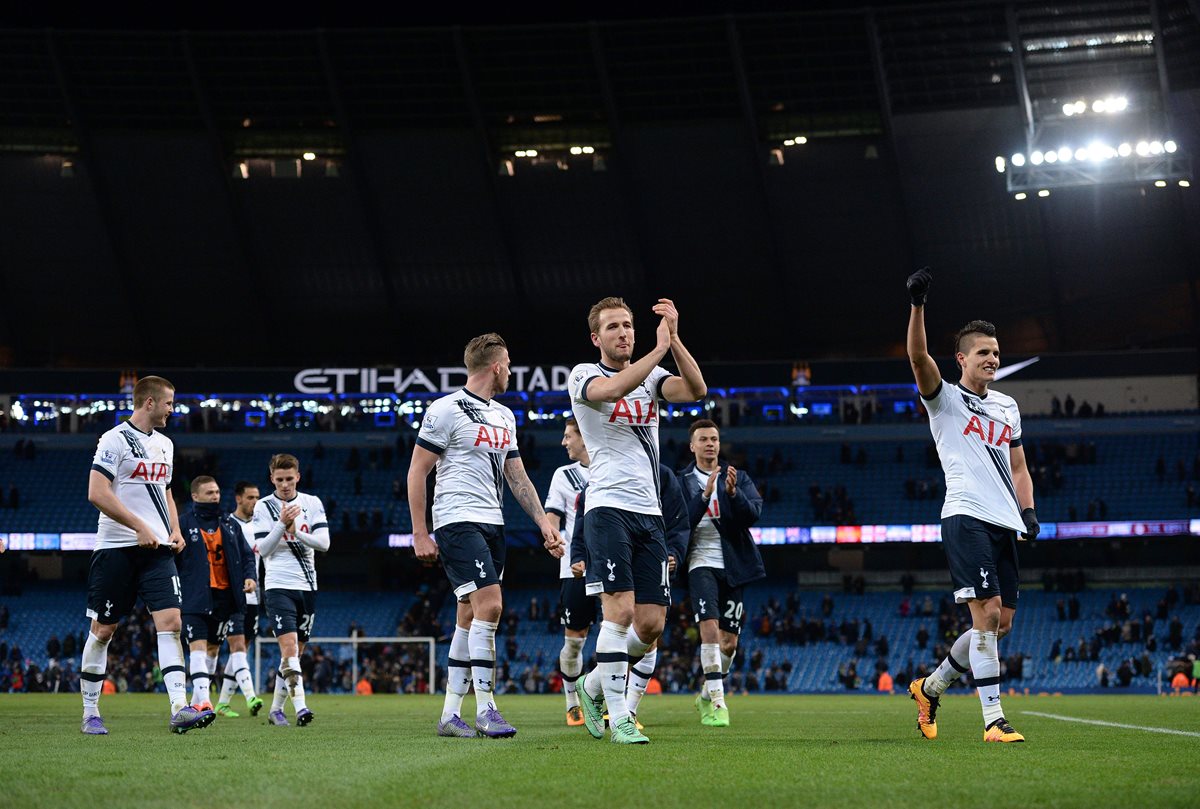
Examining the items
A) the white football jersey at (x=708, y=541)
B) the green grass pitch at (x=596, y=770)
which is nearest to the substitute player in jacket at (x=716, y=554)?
the white football jersey at (x=708, y=541)

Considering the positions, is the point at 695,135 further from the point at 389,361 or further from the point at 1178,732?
the point at 1178,732

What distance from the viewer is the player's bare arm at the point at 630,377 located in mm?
7449

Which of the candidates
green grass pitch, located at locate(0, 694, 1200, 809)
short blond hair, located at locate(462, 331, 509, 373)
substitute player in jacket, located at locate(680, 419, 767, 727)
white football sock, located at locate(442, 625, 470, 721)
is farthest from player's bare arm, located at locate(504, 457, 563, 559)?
substitute player in jacket, located at locate(680, 419, 767, 727)

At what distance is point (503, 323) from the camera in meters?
49.6

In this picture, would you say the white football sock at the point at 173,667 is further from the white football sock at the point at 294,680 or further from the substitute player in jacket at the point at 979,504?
the substitute player in jacket at the point at 979,504

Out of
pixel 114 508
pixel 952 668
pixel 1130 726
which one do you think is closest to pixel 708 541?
pixel 952 668

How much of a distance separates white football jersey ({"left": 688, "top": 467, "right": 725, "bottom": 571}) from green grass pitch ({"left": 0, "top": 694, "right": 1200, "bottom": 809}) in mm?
2388

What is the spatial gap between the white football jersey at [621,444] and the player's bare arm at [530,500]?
42.6 inches

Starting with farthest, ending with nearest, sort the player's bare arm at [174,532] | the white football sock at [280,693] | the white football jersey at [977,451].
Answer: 1. the white football sock at [280,693]
2. the player's bare arm at [174,532]
3. the white football jersey at [977,451]

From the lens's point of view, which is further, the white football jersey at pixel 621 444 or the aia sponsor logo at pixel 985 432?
the aia sponsor logo at pixel 985 432

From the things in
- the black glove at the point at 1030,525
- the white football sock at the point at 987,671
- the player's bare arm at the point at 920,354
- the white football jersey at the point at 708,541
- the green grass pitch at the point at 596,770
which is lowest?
the green grass pitch at the point at 596,770

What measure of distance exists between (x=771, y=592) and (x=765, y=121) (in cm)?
1699

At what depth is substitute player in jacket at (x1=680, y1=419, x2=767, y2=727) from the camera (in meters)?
11.5

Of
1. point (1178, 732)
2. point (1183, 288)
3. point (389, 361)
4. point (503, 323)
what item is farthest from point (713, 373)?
point (1178, 732)
